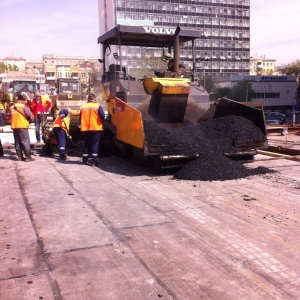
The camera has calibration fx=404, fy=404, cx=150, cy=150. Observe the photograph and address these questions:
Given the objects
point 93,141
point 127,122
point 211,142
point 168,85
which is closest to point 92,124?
point 93,141

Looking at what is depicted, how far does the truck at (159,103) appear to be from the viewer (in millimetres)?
7289

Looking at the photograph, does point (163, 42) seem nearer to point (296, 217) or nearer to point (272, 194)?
point (272, 194)

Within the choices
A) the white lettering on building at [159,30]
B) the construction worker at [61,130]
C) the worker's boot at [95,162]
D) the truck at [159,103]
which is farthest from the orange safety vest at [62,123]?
the white lettering on building at [159,30]

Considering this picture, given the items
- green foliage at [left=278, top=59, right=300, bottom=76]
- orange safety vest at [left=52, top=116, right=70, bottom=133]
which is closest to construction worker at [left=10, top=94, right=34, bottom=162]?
orange safety vest at [left=52, top=116, right=70, bottom=133]

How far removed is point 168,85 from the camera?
790cm

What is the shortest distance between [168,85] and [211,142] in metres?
1.41

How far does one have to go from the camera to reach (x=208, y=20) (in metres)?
91.1

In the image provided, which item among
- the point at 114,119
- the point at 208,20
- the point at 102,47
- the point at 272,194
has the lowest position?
the point at 272,194

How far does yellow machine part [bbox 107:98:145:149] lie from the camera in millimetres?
6914

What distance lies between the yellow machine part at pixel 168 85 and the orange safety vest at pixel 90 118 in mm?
1167

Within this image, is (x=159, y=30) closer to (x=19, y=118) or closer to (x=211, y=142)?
(x=211, y=142)

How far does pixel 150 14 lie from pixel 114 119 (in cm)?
7991

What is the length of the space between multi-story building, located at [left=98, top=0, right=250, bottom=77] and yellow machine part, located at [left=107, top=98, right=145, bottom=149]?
7719 centimetres

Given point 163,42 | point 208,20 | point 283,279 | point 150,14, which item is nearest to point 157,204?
point 283,279
